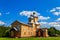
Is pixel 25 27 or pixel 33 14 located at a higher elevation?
pixel 33 14

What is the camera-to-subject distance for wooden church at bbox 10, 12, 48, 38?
165 ft

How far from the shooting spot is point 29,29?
188ft

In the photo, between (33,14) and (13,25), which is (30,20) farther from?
(13,25)

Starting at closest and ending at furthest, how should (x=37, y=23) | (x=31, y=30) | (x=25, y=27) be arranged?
(x=25, y=27)
(x=31, y=30)
(x=37, y=23)

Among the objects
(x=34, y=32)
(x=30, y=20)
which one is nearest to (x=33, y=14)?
(x=30, y=20)

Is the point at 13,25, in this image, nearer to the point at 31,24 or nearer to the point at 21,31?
the point at 21,31

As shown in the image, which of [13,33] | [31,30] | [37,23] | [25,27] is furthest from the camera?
[37,23]

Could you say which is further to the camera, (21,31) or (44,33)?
(44,33)

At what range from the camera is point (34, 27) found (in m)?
62.7

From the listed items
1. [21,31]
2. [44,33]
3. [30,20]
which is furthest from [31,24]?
[21,31]

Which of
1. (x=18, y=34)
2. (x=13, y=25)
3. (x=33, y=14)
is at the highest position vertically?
(x=33, y=14)

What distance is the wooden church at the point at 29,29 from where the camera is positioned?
50353 millimetres

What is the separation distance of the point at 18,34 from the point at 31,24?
1294cm

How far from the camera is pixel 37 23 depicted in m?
64.8
